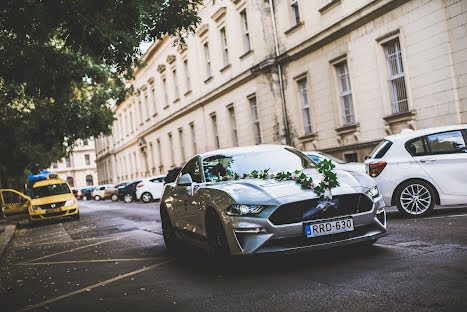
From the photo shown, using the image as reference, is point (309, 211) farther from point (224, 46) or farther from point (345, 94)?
point (224, 46)

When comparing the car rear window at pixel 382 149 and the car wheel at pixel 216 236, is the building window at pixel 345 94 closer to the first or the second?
the car rear window at pixel 382 149

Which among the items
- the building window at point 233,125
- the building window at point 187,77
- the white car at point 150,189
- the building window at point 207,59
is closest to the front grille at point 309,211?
the building window at point 233,125

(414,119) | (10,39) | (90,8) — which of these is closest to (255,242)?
(90,8)

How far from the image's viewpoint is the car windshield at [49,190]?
69.8 feet

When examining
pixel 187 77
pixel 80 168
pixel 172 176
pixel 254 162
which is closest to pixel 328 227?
pixel 254 162

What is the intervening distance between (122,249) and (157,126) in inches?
1350

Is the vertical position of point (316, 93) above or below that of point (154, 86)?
below

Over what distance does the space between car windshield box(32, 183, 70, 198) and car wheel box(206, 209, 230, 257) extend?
1650 centimetres

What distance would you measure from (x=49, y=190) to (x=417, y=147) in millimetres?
16452

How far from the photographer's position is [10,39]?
11.3 m

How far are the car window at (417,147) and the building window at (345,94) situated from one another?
9154 millimetres

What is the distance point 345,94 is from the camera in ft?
61.5

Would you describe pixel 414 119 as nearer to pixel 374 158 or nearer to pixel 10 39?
pixel 374 158

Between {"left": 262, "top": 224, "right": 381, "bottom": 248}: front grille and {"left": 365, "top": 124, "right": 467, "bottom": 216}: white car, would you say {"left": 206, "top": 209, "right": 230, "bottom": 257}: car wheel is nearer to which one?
{"left": 262, "top": 224, "right": 381, "bottom": 248}: front grille
